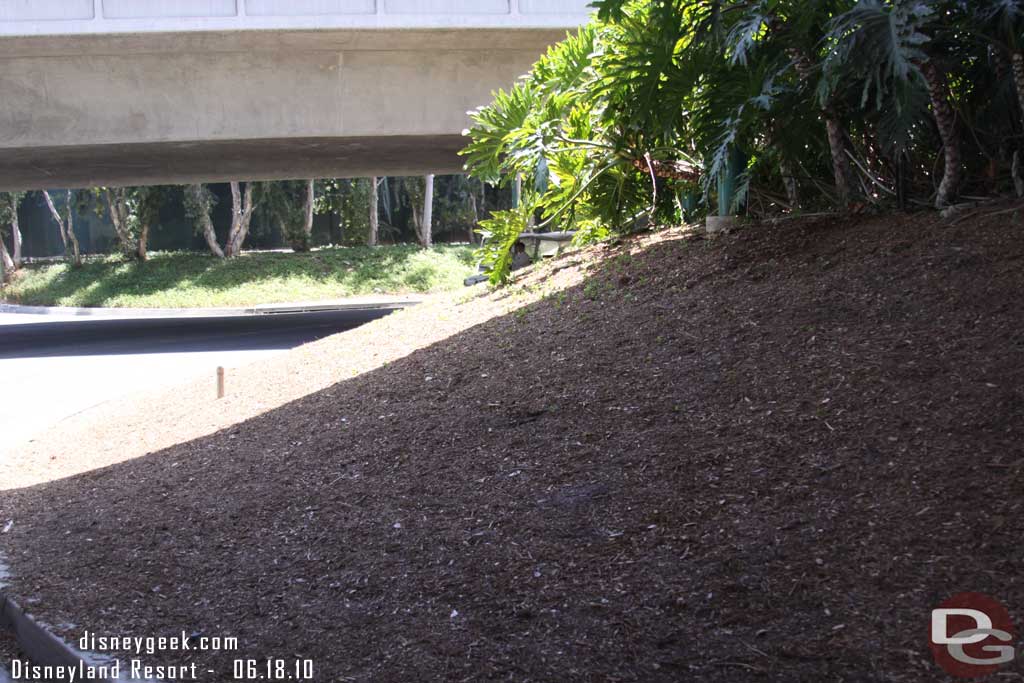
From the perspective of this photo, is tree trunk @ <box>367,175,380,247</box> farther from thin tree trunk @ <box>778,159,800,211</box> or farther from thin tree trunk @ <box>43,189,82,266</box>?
thin tree trunk @ <box>778,159,800,211</box>

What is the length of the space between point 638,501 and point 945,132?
3786mm

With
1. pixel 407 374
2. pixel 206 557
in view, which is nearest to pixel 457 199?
pixel 407 374

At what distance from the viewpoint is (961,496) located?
3.79m

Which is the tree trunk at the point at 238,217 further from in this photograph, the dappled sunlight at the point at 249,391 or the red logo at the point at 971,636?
the red logo at the point at 971,636

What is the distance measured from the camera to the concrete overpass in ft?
47.9

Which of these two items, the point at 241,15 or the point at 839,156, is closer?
the point at 839,156

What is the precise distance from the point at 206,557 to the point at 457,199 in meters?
37.6

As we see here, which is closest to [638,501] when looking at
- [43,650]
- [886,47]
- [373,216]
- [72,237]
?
[43,650]

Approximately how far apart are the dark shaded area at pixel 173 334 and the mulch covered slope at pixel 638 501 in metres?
10.5

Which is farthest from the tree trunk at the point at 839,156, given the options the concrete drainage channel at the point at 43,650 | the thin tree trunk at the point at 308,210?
the thin tree trunk at the point at 308,210

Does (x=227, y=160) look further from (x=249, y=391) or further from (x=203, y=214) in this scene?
(x=203, y=214)

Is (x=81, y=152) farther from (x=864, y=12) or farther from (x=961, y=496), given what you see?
(x=961, y=496)

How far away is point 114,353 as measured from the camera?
1648cm

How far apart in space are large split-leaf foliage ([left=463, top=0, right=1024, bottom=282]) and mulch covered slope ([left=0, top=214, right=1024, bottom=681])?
2.25 ft
